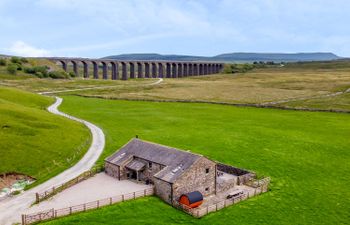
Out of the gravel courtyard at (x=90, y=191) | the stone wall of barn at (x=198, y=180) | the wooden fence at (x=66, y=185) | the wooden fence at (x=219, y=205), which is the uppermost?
the stone wall of barn at (x=198, y=180)

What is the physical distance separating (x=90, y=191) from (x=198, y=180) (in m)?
13.0

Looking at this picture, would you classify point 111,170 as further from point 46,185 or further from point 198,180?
point 198,180

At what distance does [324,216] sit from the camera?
131 ft

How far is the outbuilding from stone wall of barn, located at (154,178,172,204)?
5.26ft

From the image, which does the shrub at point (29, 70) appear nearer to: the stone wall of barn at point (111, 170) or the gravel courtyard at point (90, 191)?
the stone wall of barn at point (111, 170)

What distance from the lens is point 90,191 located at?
145 ft

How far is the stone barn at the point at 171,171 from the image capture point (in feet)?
139

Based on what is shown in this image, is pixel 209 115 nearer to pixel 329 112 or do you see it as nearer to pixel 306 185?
pixel 329 112

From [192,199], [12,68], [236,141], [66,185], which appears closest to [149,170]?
[192,199]

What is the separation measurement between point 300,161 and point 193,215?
84.7ft

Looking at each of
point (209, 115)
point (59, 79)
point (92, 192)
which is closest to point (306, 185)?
point (92, 192)

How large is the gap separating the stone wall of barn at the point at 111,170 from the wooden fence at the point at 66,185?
1380 mm

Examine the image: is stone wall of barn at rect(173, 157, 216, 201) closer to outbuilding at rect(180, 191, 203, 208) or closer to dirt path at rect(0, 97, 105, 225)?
outbuilding at rect(180, 191, 203, 208)

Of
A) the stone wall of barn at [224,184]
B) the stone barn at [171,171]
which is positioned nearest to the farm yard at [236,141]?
the stone barn at [171,171]
